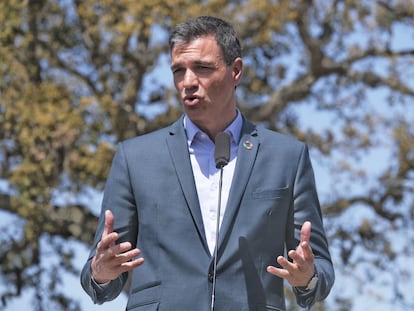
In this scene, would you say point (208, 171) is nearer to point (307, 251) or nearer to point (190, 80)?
point (190, 80)

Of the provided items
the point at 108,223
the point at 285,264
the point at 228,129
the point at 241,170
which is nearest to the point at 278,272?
the point at 285,264

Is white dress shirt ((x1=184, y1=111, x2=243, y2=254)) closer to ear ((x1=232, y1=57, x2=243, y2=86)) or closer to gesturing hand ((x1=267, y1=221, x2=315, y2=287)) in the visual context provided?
ear ((x1=232, y1=57, x2=243, y2=86))

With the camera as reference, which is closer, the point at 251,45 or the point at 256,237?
the point at 256,237

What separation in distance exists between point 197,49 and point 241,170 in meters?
0.45

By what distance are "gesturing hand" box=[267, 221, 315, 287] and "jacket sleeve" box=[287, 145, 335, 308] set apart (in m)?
0.17

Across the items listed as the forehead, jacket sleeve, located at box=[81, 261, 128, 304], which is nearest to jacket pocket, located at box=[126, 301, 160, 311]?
jacket sleeve, located at box=[81, 261, 128, 304]

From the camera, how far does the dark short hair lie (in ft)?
12.2

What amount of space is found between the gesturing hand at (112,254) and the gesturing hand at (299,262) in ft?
1.42

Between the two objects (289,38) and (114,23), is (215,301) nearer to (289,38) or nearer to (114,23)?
(114,23)

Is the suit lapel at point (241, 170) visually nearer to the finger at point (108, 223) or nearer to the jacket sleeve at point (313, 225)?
the jacket sleeve at point (313, 225)

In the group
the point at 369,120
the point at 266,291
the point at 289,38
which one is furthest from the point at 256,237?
the point at 369,120

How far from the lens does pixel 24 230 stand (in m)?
12.6

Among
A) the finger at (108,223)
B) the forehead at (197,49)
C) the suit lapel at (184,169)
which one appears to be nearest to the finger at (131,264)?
the finger at (108,223)

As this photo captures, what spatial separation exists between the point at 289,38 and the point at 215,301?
10.6 m
